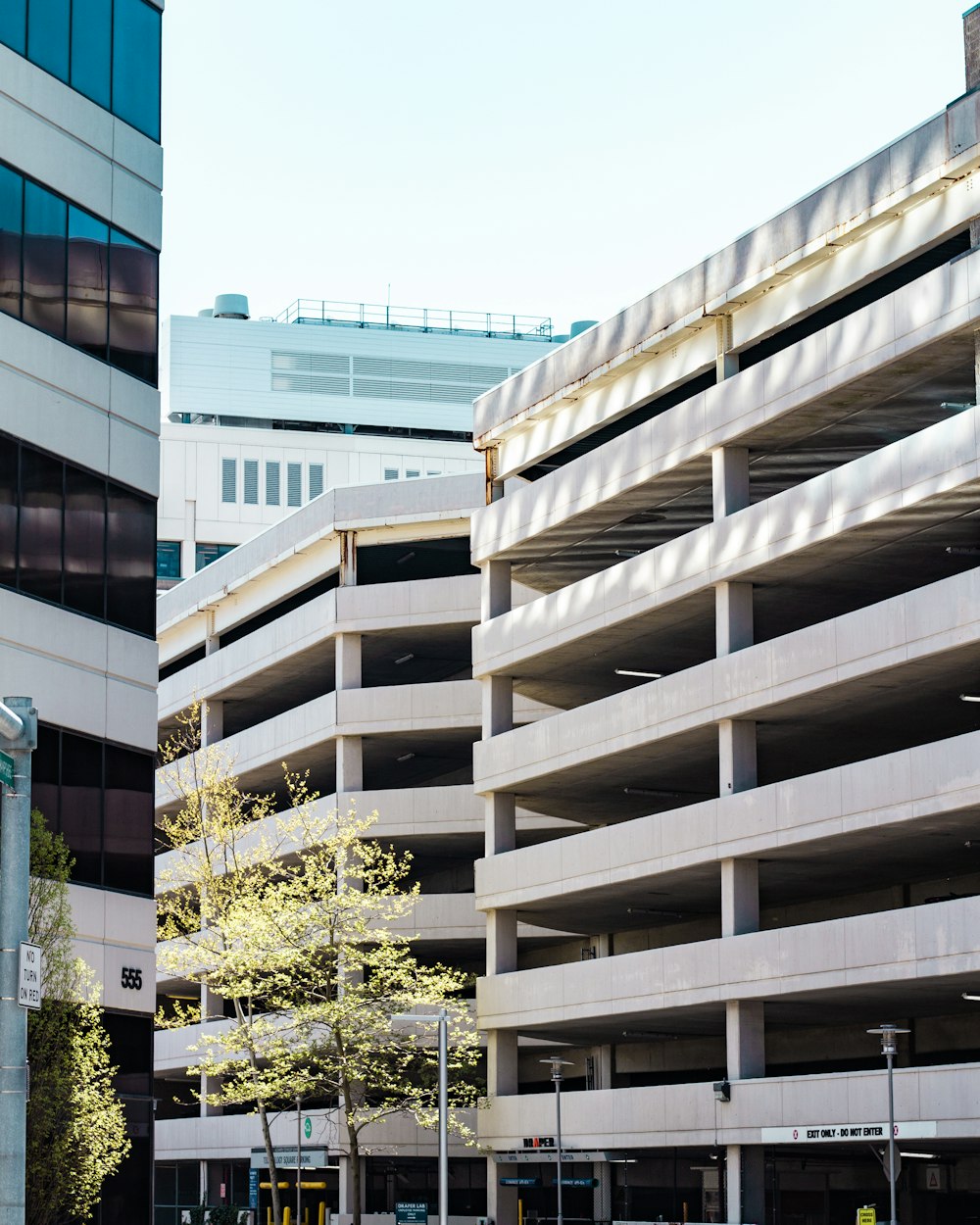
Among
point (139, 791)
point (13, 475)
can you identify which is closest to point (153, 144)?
point (13, 475)

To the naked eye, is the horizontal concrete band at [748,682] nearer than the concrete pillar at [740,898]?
Yes

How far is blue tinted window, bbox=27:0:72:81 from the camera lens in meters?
35.0

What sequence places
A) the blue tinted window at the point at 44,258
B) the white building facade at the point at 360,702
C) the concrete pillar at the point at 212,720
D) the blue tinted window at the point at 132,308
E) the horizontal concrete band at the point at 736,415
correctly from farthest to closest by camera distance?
1. the concrete pillar at the point at 212,720
2. the white building facade at the point at 360,702
3. the horizontal concrete band at the point at 736,415
4. the blue tinted window at the point at 132,308
5. the blue tinted window at the point at 44,258

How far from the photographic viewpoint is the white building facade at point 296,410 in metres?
115

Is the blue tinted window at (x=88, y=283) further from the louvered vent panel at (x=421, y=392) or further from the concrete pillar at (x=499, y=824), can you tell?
the louvered vent panel at (x=421, y=392)

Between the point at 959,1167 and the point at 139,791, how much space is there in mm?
32649

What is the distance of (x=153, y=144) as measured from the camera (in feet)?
125

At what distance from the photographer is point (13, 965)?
19.3 meters

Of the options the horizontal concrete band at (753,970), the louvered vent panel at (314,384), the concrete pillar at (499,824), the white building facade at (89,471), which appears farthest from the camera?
the louvered vent panel at (314,384)

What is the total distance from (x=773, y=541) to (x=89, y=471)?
1919 centimetres

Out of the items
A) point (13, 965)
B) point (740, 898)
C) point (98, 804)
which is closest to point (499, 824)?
point (740, 898)

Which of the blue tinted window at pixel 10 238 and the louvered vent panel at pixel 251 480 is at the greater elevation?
the louvered vent panel at pixel 251 480

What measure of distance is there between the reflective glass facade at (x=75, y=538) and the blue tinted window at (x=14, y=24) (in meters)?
6.74

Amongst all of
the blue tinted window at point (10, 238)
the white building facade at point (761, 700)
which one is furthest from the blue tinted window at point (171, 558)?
the blue tinted window at point (10, 238)
